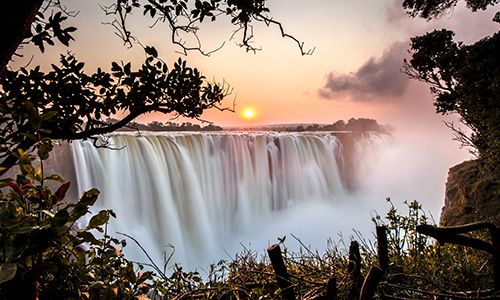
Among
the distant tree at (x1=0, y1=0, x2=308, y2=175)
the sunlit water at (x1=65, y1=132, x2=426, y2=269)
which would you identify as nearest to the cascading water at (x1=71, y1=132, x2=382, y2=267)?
the sunlit water at (x1=65, y1=132, x2=426, y2=269)

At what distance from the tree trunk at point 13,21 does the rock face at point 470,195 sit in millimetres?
8624

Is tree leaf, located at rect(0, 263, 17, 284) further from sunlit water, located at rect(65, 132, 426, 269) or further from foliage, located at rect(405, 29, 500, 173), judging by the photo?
sunlit water, located at rect(65, 132, 426, 269)

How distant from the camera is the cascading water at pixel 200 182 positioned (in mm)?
12016

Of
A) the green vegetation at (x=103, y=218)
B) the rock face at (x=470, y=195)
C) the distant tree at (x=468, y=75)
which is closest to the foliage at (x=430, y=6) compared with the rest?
the distant tree at (x=468, y=75)

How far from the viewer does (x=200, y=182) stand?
47.5 feet

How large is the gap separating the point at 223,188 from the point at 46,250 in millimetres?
15261

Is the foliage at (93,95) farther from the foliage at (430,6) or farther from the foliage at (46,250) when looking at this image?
the foliage at (430,6)

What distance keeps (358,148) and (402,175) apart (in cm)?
528

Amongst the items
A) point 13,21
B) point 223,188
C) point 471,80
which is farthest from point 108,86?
point 223,188

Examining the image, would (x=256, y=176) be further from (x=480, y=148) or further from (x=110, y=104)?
(x=110, y=104)

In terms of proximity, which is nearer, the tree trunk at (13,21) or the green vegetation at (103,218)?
the green vegetation at (103,218)

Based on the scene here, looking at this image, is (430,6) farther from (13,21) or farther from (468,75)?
(13,21)

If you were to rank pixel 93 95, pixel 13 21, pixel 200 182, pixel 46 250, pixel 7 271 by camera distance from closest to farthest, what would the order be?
pixel 7 271 → pixel 46 250 → pixel 13 21 → pixel 93 95 → pixel 200 182

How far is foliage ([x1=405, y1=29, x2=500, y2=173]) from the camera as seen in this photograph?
6.75 metres
